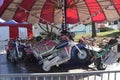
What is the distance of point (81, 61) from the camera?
12.1 meters

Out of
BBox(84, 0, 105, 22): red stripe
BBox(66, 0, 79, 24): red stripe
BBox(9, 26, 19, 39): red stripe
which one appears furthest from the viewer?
BBox(9, 26, 19, 39): red stripe

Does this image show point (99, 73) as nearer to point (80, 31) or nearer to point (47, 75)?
point (47, 75)

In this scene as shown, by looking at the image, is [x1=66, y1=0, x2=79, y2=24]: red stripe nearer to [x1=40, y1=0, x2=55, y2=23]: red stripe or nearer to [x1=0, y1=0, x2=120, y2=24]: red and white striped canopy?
[x1=0, y1=0, x2=120, y2=24]: red and white striped canopy

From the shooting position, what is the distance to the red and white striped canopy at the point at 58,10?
50.0 feet

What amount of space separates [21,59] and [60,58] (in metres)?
3.31

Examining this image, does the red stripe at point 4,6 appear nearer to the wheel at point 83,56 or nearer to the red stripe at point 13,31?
the wheel at point 83,56

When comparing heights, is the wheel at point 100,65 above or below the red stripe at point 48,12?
below

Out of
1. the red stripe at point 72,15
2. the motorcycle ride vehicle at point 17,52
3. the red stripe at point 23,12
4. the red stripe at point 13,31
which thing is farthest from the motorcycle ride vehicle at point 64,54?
the red stripe at point 13,31

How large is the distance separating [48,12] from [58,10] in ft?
1.72

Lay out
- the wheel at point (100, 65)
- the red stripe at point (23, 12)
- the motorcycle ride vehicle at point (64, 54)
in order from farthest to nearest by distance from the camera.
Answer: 1. the red stripe at point (23, 12)
2. the motorcycle ride vehicle at point (64, 54)
3. the wheel at point (100, 65)

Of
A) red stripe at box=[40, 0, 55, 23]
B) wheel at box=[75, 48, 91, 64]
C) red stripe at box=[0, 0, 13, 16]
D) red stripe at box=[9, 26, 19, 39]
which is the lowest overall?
red stripe at box=[9, 26, 19, 39]

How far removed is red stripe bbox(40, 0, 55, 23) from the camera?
16327 mm

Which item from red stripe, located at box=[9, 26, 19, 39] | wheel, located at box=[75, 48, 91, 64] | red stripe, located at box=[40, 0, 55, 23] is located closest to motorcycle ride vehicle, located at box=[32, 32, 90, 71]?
wheel, located at box=[75, 48, 91, 64]

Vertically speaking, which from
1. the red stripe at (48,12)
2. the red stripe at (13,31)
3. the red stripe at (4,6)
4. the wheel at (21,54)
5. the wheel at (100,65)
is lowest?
the red stripe at (13,31)
